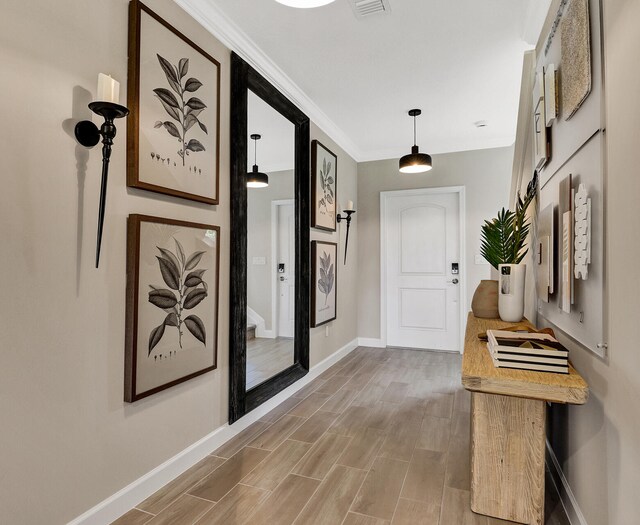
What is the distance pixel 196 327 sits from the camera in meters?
2.05

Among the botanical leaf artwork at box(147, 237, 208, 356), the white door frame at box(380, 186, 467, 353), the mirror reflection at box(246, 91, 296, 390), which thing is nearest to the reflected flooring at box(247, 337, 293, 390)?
the mirror reflection at box(246, 91, 296, 390)

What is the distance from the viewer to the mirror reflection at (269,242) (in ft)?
8.71

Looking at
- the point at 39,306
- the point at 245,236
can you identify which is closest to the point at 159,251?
the point at 39,306

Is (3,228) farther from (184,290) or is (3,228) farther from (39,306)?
(184,290)

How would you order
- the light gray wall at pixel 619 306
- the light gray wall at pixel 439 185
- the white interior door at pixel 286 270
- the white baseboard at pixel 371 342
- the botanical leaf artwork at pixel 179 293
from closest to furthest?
the light gray wall at pixel 619 306 → the botanical leaf artwork at pixel 179 293 → the white interior door at pixel 286 270 → the light gray wall at pixel 439 185 → the white baseboard at pixel 371 342

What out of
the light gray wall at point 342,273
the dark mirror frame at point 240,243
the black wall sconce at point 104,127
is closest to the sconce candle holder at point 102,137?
the black wall sconce at point 104,127

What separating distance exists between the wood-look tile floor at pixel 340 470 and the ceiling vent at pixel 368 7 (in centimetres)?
257

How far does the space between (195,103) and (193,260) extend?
0.85 m

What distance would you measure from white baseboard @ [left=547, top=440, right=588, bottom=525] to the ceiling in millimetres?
2425

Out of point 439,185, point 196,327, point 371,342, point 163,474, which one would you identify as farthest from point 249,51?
point 371,342

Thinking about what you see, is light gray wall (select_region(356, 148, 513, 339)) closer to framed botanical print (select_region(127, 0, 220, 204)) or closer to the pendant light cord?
the pendant light cord

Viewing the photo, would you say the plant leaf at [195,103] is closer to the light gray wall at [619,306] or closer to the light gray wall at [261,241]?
the light gray wall at [261,241]

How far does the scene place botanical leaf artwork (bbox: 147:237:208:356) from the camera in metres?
1.82

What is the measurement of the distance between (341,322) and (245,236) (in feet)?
7.48
